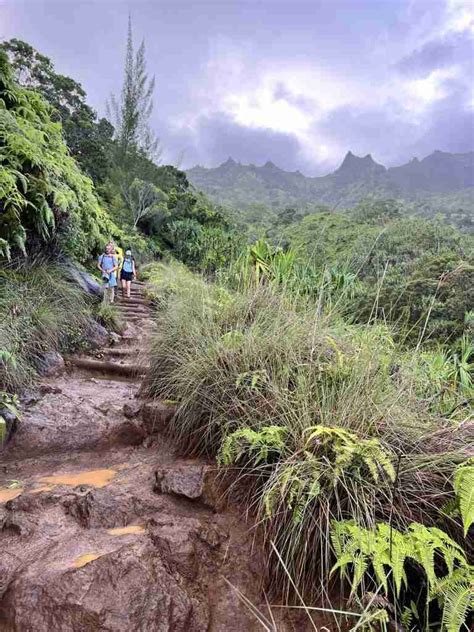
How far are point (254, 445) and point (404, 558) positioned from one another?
0.69 metres

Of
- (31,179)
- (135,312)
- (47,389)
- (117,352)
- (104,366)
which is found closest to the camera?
(47,389)

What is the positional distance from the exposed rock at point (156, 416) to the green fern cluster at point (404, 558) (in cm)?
153

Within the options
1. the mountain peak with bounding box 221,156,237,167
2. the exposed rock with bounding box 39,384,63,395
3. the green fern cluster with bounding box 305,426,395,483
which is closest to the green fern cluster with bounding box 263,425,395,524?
the green fern cluster with bounding box 305,426,395,483

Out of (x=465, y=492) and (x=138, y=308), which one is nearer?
(x=465, y=492)

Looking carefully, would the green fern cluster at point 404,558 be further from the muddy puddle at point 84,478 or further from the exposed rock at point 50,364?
the exposed rock at point 50,364

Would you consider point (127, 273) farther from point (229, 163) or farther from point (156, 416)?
point (229, 163)

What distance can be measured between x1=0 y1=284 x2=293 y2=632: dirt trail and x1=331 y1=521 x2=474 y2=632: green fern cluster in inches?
14.6

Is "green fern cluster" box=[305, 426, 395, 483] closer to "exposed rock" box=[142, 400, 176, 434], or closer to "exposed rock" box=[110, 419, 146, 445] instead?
"exposed rock" box=[142, 400, 176, 434]

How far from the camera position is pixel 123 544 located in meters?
1.61

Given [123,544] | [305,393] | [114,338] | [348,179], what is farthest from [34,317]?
[348,179]

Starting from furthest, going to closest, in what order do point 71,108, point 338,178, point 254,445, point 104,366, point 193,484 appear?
point 338,178
point 71,108
point 104,366
point 193,484
point 254,445

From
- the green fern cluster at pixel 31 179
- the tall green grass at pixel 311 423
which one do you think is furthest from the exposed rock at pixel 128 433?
the green fern cluster at pixel 31 179

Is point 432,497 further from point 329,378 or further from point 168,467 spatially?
point 168,467

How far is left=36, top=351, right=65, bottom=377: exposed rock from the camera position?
4.02 m
